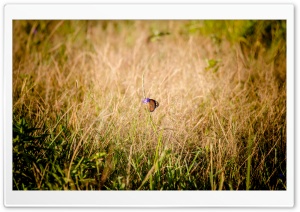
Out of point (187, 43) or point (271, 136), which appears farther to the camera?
point (187, 43)

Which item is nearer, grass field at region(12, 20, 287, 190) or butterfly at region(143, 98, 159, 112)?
grass field at region(12, 20, 287, 190)

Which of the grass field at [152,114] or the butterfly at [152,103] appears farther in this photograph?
the butterfly at [152,103]

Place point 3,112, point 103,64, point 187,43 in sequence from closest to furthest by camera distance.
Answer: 1. point 3,112
2. point 103,64
3. point 187,43

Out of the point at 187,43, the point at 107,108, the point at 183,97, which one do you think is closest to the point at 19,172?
the point at 107,108

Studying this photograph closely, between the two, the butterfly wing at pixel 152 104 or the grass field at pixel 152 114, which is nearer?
the grass field at pixel 152 114

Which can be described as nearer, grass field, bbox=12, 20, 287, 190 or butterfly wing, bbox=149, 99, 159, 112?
grass field, bbox=12, 20, 287, 190
